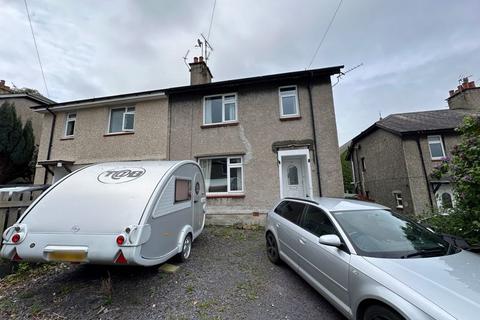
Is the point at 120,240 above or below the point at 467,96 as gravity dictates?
below

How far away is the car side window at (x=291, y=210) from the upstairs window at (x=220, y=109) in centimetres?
509

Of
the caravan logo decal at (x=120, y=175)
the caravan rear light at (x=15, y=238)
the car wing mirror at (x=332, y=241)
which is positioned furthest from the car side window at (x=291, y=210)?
the caravan rear light at (x=15, y=238)

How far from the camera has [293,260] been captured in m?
3.65

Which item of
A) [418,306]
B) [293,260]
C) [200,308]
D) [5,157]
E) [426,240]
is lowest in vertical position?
[200,308]

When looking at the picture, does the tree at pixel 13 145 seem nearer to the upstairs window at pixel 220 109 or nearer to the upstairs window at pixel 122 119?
the upstairs window at pixel 122 119

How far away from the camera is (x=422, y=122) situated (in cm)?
1307

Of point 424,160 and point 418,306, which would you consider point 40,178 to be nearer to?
point 418,306

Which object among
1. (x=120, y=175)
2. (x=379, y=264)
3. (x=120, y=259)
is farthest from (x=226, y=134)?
(x=379, y=264)

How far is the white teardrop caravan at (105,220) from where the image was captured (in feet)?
9.58

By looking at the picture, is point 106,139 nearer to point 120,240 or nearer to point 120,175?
point 120,175

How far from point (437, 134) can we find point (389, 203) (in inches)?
195

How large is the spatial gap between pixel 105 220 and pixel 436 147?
1591 centimetres

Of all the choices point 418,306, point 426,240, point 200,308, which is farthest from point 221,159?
point 418,306

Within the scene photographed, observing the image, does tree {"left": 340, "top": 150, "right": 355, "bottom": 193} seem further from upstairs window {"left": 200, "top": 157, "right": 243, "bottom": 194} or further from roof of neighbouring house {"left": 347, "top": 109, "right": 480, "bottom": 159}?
upstairs window {"left": 200, "top": 157, "right": 243, "bottom": 194}
